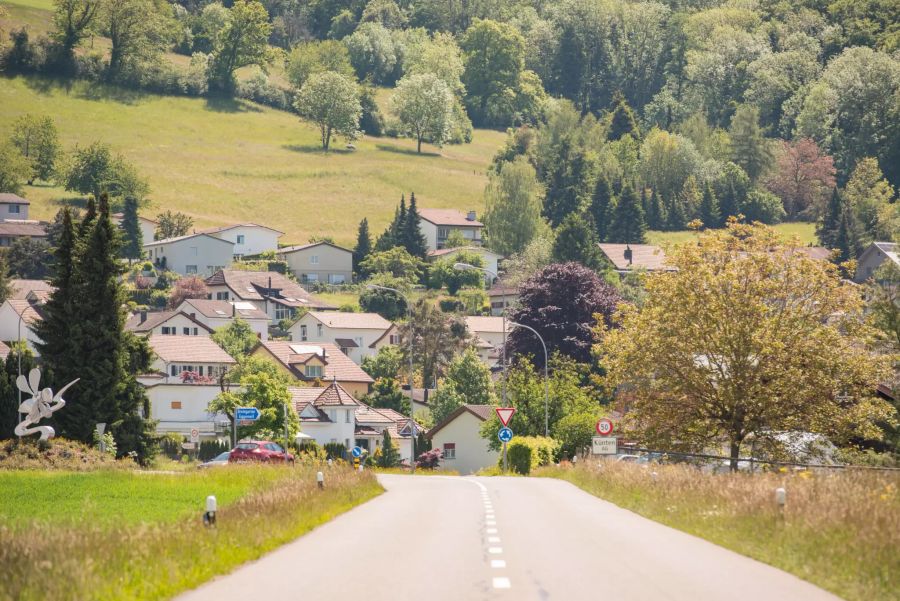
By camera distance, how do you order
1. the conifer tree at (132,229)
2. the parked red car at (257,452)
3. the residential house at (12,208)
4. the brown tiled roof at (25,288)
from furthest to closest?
the residential house at (12,208) → the conifer tree at (132,229) → the brown tiled roof at (25,288) → the parked red car at (257,452)

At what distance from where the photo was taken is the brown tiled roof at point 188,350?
10388cm

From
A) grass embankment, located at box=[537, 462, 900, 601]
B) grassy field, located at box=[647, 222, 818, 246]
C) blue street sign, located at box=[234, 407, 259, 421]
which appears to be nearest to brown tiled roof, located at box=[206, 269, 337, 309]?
grassy field, located at box=[647, 222, 818, 246]

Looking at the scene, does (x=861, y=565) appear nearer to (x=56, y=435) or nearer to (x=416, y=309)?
(x=56, y=435)

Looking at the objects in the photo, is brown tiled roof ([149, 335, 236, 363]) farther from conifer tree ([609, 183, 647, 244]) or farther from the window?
conifer tree ([609, 183, 647, 244])

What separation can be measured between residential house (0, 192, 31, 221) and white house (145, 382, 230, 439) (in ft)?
216

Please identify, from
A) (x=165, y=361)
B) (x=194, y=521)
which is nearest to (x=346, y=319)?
(x=165, y=361)

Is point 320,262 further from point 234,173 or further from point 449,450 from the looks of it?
point 449,450

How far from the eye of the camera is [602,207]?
171500 mm

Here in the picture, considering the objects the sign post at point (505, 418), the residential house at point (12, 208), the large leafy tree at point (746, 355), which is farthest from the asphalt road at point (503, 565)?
the residential house at point (12, 208)

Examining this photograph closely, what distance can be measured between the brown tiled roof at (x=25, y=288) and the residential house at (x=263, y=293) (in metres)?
16.1

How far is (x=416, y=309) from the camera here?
121312 millimetres

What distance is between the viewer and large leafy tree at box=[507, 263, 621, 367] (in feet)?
306

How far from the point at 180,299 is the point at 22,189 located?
1628 inches

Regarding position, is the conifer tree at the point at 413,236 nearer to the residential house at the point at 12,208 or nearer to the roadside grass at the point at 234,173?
the roadside grass at the point at 234,173
